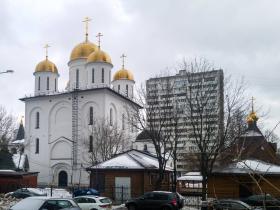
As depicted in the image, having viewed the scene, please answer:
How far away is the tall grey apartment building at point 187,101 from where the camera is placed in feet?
99.5

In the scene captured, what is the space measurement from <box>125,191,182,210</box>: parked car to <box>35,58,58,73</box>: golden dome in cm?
4499

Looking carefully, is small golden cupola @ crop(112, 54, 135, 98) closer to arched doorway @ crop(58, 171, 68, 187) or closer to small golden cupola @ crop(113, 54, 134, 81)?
small golden cupola @ crop(113, 54, 134, 81)

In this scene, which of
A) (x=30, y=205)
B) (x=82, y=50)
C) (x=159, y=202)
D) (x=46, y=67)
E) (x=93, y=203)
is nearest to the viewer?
(x=30, y=205)

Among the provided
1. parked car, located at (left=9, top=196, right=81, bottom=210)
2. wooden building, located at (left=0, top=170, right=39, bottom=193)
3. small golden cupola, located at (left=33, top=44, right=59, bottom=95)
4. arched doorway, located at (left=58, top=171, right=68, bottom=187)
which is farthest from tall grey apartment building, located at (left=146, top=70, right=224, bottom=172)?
small golden cupola, located at (left=33, top=44, right=59, bottom=95)

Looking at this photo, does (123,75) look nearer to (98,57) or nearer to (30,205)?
(98,57)

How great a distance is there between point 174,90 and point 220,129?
637 centimetres

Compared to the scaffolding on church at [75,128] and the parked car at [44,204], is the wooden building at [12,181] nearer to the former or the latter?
the scaffolding on church at [75,128]

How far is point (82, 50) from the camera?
6731cm

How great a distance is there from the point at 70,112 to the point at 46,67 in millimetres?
8710

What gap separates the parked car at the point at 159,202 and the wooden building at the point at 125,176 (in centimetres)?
842

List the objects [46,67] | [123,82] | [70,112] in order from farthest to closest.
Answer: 1. [123,82]
2. [46,67]
3. [70,112]

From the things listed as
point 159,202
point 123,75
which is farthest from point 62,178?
point 159,202

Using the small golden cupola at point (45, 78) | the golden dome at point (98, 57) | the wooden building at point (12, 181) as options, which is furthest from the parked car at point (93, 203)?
the small golden cupola at point (45, 78)

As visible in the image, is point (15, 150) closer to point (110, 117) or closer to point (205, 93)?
point (110, 117)
